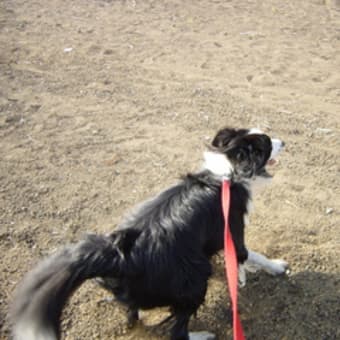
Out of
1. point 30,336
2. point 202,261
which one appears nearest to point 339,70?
point 202,261

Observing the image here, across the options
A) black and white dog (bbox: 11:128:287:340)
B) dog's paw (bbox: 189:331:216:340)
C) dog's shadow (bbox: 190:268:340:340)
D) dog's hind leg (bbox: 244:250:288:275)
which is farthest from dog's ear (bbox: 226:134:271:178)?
dog's paw (bbox: 189:331:216:340)

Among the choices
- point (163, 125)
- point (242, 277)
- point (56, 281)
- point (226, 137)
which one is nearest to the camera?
point (56, 281)

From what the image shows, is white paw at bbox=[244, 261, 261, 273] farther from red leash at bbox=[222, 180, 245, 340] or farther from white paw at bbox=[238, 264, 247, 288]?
red leash at bbox=[222, 180, 245, 340]

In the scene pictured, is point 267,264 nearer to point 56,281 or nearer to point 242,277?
point 242,277

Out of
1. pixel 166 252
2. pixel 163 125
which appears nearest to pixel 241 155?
pixel 166 252

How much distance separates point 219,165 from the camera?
2.71 m

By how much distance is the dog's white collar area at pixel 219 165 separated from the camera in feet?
8.80

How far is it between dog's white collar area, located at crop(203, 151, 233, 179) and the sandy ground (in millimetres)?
854

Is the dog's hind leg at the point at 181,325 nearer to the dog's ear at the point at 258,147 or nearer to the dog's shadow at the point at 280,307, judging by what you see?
the dog's shadow at the point at 280,307

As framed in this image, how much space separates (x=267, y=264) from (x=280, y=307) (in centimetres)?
30

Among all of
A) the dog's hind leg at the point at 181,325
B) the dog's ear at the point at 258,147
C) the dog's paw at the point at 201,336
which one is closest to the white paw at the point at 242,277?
the dog's paw at the point at 201,336

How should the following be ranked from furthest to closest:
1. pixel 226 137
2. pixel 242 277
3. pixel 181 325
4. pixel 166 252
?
1. pixel 242 277
2. pixel 226 137
3. pixel 181 325
4. pixel 166 252

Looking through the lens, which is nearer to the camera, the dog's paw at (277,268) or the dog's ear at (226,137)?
the dog's ear at (226,137)

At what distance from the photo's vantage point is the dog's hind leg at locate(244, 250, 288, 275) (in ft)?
10.3
